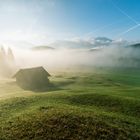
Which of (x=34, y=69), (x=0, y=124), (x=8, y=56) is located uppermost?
(x=8, y=56)

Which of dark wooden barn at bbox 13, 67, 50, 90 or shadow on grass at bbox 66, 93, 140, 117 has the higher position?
dark wooden barn at bbox 13, 67, 50, 90

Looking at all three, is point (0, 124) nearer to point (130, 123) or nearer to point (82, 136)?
point (82, 136)

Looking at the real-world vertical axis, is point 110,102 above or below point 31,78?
below

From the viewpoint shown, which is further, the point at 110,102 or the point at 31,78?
the point at 31,78

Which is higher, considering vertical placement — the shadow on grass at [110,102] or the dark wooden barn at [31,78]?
the dark wooden barn at [31,78]

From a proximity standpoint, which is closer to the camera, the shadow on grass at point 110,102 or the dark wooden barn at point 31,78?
the shadow on grass at point 110,102

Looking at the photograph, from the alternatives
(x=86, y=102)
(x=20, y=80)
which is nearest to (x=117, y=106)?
(x=86, y=102)

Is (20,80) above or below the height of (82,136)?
above

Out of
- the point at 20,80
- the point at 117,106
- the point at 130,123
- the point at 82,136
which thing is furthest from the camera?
the point at 20,80

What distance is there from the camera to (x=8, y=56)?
16162 centimetres

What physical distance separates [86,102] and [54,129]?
16428mm

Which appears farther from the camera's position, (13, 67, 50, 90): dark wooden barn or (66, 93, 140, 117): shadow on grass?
(13, 67, 50, 90): dark wooden barn

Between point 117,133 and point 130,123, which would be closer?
point 117,133

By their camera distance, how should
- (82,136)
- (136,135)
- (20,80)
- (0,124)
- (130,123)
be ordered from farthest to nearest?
(20,80)
(130,123)
(0,124)
(136,135)
(82,136)
